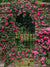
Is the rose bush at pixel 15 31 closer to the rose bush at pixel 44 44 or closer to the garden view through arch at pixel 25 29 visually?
the rose bush at pixel 44 44

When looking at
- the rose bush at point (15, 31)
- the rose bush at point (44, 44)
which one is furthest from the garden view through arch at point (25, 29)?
the rose bush at point (44, 44)

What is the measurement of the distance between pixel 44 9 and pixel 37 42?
1.45m

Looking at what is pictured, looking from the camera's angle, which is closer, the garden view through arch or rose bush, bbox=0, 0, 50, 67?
rose bush, bbox=0, 0, 50, 67

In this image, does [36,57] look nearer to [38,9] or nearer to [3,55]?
[3,55]

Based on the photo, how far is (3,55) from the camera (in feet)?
14.7

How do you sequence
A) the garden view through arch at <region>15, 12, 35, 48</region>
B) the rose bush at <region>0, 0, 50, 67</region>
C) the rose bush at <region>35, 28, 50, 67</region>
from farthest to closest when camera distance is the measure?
the garden view through arch at <region>15, 12, 35, 48</region> < the rose bush at <region>0, 0, 50, 67</region> < the rose bush at <region>35, 28, 50, 67</region>

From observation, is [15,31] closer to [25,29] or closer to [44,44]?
[25,29]

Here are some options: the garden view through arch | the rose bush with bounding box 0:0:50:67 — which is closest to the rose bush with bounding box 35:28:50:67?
the rose bush with bounding box 0:0:50:67

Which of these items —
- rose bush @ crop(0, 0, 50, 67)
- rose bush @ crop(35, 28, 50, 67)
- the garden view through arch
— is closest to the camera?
rose bush @ crop(35, 28, 50, 67)

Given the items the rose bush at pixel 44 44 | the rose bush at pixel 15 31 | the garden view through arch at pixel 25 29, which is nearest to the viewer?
the rose bush at pixel 44 44

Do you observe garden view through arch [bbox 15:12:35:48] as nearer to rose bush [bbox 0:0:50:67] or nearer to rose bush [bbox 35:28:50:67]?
rose bush [bbox 0:0:50:67]

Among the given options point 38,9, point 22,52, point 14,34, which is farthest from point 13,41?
point 38,9

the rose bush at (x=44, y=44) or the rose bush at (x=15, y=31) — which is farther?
the rose bush at (x=15, y=31)

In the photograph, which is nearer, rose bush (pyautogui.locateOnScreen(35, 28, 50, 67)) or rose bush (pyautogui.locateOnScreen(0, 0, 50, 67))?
rose bush (pyautogui.locateOnScreen(35, 28, 50, 67))
